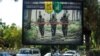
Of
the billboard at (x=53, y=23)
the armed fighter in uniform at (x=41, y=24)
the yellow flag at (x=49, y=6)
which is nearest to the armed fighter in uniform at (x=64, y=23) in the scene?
the billboard at (x=53, y=23)

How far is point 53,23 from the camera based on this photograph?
24031mm

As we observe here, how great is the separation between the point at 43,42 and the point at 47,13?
1.73m

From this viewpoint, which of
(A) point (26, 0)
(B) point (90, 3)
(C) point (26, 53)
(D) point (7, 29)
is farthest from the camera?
(D) point (7, 29)

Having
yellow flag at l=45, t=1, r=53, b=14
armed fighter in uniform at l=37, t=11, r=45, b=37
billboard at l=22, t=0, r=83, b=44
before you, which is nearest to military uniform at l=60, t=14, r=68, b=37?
billboard at l=22, t=0, r=83, b=44

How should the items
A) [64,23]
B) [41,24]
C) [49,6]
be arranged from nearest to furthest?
[49,6] → [41,24] → [64,23]

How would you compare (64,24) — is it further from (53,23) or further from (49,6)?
(49,6)

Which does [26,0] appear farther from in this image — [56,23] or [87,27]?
[87,27]

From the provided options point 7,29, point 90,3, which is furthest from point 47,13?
point 7,29

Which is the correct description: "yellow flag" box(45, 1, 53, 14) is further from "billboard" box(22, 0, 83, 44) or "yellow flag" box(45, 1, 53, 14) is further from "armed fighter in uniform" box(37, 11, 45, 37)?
"armed fighter in uniform" box(37, 11, 45, 37)

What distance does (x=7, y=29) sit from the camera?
251ft

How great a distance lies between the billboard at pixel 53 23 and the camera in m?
23.8

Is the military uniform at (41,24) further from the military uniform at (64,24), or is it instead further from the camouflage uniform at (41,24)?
the military uniform at (64,24)

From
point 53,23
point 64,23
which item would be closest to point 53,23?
point 53,23

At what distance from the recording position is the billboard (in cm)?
2384
